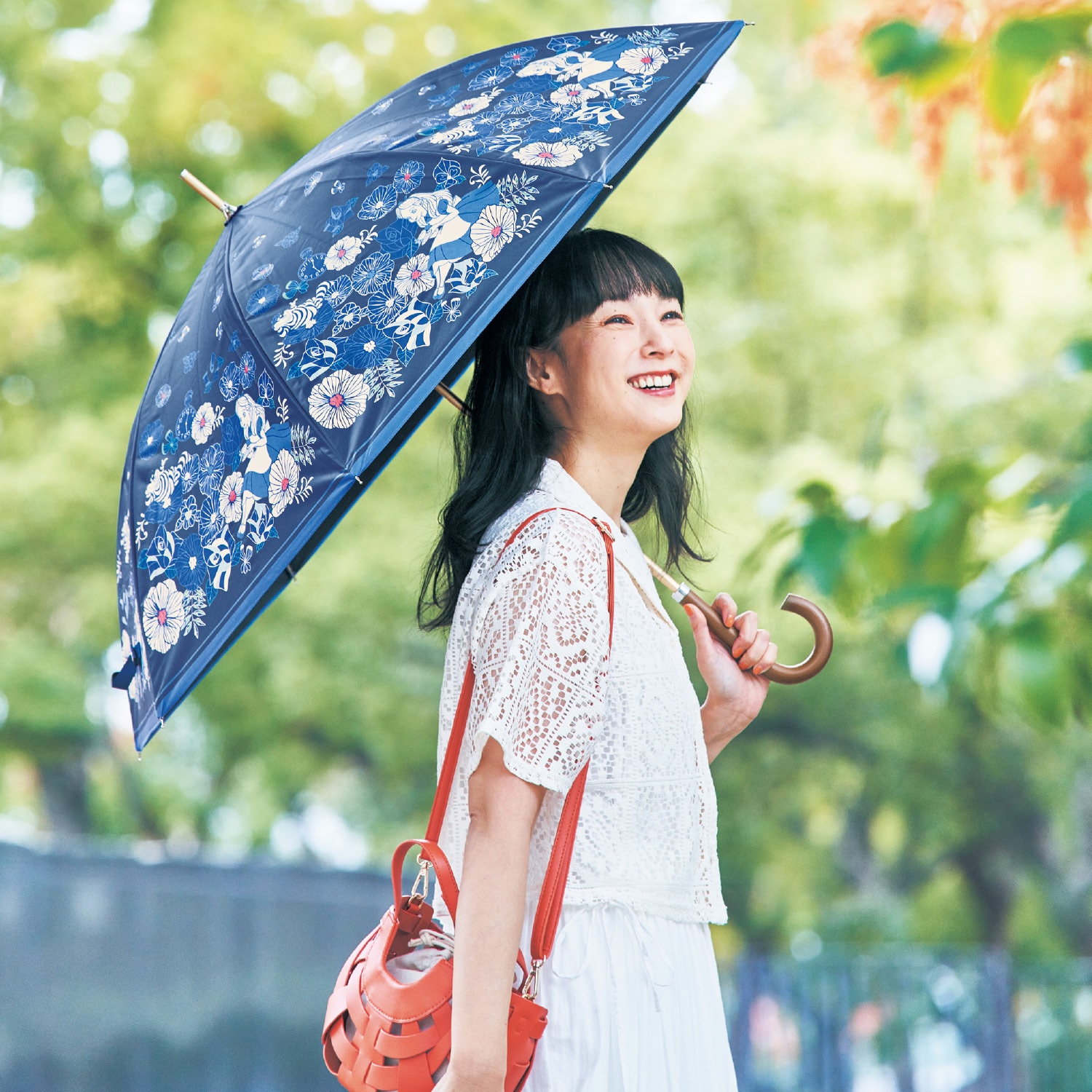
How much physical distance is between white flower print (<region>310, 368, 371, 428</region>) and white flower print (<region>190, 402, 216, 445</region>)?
0.23 m

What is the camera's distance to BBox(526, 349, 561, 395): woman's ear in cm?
181

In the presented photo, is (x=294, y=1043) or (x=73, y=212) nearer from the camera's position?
(x=294, y=1043)

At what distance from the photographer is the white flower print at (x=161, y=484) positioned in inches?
77.2

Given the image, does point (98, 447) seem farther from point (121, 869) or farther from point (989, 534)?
point (989, 534)

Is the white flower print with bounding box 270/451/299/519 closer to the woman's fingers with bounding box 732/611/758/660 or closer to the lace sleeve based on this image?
the lace sleeve

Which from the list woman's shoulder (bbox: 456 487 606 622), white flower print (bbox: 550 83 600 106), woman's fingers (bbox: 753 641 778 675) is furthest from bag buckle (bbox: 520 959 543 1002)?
white flower print (bbox: 550 83 600 106)

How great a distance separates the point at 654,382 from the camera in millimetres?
1771

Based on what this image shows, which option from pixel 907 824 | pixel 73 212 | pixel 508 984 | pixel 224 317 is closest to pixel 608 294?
pixel 224 317

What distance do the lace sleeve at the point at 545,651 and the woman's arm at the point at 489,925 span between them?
0.11 feet

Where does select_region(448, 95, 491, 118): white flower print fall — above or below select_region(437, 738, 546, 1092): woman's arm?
above

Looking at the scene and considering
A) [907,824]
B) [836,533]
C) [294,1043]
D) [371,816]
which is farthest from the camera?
[371,816]

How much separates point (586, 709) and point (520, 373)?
19.7 inches

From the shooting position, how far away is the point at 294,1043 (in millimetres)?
5637

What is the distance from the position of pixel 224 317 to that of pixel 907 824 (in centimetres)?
973
